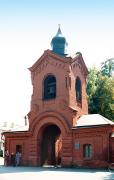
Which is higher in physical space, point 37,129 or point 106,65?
point 106,65

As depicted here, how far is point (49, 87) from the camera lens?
2666 cm

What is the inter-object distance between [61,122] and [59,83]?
3505 mm

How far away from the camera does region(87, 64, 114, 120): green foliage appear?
1404 inches

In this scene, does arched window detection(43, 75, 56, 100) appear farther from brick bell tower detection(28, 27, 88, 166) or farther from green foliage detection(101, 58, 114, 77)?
green foliage detection(101, 58, 114, 77)

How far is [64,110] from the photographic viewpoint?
2455cm

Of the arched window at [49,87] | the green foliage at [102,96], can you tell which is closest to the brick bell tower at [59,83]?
the arched window at [49,87]

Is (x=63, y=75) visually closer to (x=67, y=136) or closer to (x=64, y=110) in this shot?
(x=64, y=110)

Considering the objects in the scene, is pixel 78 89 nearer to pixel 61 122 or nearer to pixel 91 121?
pixel 61 122

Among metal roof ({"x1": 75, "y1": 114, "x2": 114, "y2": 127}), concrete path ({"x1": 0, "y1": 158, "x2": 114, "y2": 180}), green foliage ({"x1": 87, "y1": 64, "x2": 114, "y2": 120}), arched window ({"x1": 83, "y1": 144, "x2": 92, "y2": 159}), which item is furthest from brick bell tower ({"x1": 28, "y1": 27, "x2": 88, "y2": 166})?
green foliage ({"x1": 87, "y1": 64, "x2": 114, "y2": 120})

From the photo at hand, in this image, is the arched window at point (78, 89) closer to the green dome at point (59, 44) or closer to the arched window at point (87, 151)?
the green dome at point (59, 44)
